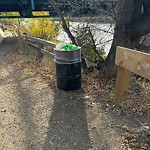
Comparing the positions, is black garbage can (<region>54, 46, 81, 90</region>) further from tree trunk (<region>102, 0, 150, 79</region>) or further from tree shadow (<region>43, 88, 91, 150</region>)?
tree trunk (<region>102, 0, 150, 79</region>)

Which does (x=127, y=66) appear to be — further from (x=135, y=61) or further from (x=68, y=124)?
(x=68, y=124)

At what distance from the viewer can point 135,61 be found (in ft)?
11.5

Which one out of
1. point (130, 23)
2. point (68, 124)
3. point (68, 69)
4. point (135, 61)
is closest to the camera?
point (135, 61)

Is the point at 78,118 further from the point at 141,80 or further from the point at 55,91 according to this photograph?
the point at 141,80

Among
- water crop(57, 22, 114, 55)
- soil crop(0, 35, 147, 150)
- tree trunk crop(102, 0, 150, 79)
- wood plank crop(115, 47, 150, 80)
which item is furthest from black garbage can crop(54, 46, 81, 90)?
water crop(57, 22, 114, 55)

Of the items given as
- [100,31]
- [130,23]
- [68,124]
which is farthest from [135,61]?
[100,31]

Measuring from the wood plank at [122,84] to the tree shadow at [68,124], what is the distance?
63 centimetres

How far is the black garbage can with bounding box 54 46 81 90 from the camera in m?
4.49

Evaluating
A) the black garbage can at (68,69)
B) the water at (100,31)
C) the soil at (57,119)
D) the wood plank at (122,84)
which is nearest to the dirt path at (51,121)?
the soil at (57,119)

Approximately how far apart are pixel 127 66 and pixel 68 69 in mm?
1254

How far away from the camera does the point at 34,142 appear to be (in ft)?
10.5

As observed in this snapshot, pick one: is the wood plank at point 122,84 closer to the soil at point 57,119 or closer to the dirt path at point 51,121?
the soil at point 57,119

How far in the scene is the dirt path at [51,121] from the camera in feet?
10.4

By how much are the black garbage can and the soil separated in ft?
0.47
